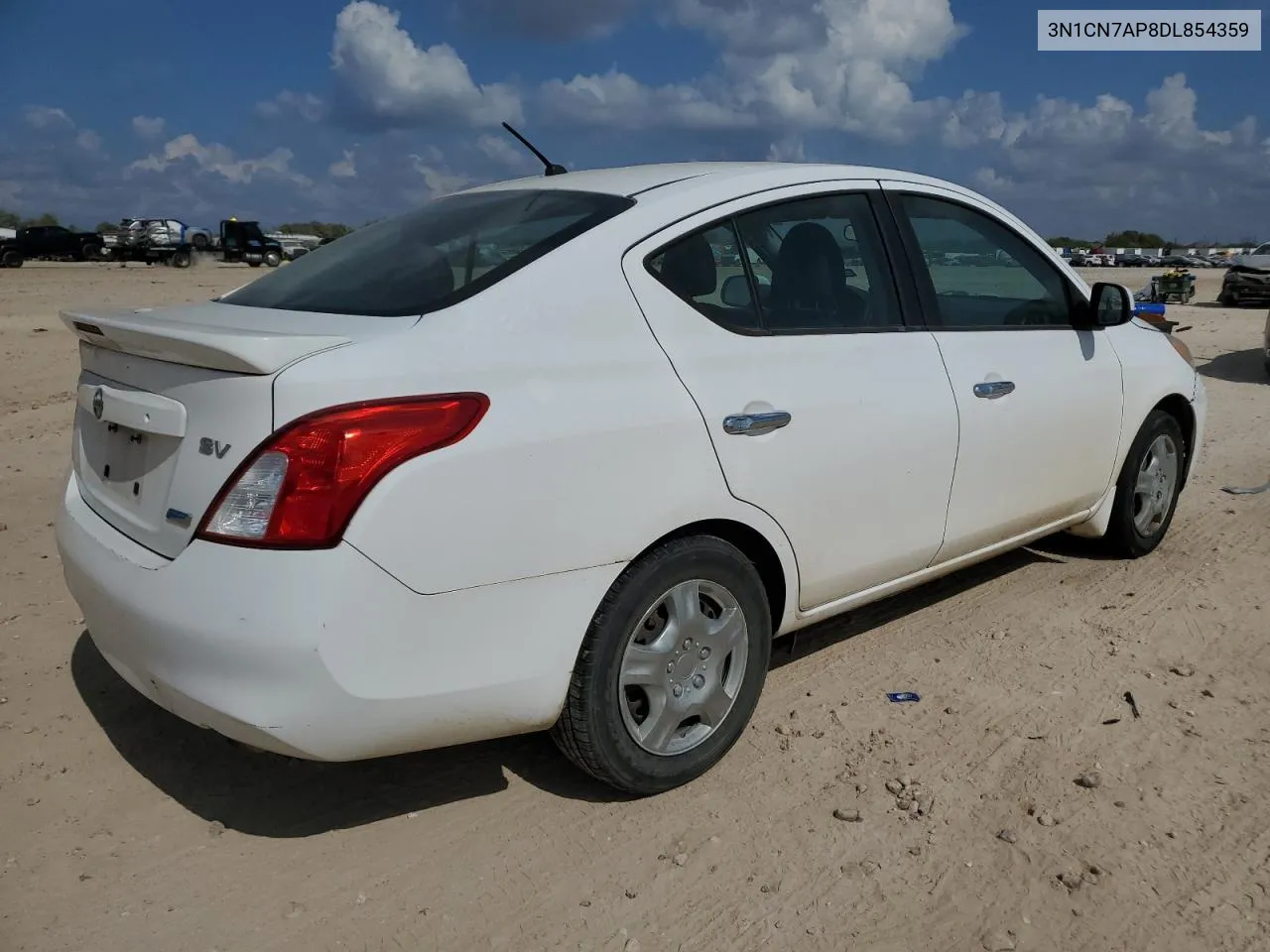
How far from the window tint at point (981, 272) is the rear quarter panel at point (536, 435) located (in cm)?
139

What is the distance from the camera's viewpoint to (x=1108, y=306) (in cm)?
420

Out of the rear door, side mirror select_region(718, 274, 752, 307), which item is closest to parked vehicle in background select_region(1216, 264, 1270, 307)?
the rear door

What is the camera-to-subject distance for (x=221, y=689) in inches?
90.8

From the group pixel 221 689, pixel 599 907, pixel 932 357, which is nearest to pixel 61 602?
pixel 221 689

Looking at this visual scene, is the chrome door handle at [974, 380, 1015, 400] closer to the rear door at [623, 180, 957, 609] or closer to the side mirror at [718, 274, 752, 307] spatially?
the rear door at [623, 180, 957, 609]

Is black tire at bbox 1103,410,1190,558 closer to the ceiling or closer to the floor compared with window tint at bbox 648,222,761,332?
closer to the floor

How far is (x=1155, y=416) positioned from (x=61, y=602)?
4.85 m

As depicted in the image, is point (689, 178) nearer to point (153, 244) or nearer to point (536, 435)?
point (536, 435)

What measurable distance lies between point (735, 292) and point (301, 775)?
1.93 meters

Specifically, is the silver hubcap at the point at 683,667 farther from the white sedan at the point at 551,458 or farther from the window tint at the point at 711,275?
the window tint at the point at 711,275

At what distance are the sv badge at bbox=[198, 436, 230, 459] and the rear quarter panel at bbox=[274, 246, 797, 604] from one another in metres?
0.18

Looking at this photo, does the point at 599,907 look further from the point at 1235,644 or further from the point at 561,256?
the point at 1235,644

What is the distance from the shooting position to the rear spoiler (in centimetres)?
225

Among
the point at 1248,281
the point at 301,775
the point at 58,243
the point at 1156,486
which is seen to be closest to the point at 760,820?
the point at 301,775
